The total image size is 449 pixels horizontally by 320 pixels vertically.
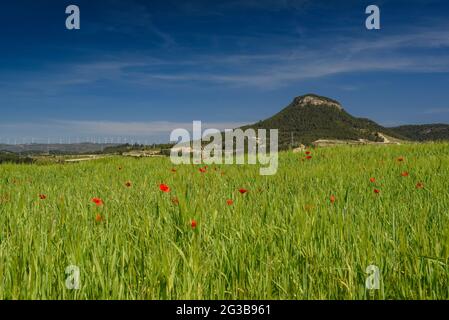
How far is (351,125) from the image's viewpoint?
616 ft

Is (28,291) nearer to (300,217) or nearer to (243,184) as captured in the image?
(300,217)

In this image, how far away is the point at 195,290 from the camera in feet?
7.73

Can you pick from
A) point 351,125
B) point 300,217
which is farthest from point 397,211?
point 351,125

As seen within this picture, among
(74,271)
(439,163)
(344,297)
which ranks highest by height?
(439,163)

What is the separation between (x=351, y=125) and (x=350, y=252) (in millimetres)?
195843

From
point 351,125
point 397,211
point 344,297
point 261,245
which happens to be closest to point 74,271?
point 261,245

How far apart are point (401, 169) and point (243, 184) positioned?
4.05m

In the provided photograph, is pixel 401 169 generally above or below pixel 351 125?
below

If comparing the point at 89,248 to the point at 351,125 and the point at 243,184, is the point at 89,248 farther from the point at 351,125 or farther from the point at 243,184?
the point at 351,125

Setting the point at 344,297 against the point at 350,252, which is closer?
the point at 344,297

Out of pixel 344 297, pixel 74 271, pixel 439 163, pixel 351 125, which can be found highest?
pixel 351 125
